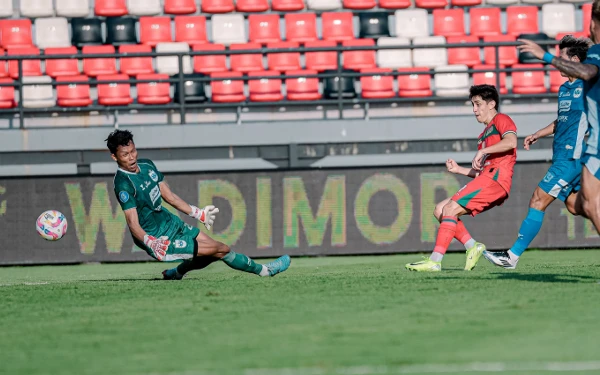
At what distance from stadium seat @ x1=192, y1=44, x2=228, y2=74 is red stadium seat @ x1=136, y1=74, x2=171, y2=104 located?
75 centimetres

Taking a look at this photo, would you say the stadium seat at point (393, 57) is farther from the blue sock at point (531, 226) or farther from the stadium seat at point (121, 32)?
the blue sock at point (531, 226)

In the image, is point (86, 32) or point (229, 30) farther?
point (229, 30)

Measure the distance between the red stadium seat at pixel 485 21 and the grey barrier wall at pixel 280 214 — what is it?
5.56 meters

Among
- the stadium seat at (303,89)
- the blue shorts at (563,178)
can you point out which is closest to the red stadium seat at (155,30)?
the stadium seat at (303,89)

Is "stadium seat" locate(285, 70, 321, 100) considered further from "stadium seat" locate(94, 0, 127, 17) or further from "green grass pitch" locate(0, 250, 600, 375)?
"green grass pitch" locate(0, 250, 600, 375)

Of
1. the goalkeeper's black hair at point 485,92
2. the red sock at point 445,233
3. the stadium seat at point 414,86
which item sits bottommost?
the red sock at point 445,233

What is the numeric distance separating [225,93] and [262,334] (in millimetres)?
12562

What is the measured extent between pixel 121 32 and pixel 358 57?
448cm

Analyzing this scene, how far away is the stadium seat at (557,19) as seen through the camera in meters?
19.7

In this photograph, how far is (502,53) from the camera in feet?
63.2

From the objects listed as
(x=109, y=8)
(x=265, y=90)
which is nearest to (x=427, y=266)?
(x=265, y=90)

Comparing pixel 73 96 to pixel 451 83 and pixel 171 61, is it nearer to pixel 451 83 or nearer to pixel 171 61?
pixel 171 61

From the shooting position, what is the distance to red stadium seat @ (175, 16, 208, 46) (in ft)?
63.5

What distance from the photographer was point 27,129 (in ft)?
51.3
